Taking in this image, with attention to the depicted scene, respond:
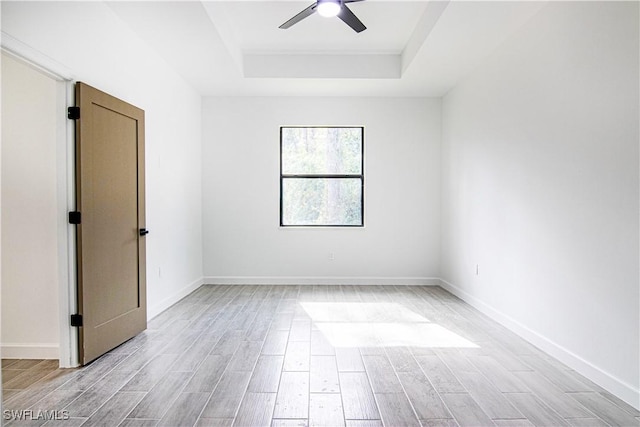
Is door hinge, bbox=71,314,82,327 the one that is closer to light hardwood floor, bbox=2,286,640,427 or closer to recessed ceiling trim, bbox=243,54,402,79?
light hardwood floor, bbox=2,286,640,427

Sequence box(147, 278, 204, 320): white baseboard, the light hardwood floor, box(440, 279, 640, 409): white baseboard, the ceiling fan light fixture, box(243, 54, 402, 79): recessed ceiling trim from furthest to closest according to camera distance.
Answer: box(243, 54, 402, 79): recessed ceiling trim, box(147, 278, 204, 320): white baseboard, the ceiling fan light fixture, box(440, 279, 640, 409): white baseboard, the light hardwood floor

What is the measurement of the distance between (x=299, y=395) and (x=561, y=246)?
220 centimetres

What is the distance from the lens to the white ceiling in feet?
10.8

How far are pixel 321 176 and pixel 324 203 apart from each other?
402 mm

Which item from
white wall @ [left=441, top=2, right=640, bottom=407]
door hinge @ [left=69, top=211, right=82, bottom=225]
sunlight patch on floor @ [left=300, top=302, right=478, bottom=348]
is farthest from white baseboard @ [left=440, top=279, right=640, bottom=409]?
door hinge @ [left=69, top=211, right=82, bottom=225]

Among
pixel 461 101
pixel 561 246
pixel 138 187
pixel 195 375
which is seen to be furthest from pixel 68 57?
pixel 461 101

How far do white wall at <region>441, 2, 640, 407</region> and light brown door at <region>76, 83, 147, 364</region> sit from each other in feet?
11.3

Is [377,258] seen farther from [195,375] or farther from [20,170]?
[20,170]

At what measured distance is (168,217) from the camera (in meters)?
4.54

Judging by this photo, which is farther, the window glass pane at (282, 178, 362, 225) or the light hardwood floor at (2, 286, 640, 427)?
the window glass pane at (282, 178, 362, 225)

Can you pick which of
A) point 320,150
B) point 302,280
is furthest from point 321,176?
point 302,280

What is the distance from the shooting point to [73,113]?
110 inches

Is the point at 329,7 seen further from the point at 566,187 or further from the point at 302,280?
the point at 302,280

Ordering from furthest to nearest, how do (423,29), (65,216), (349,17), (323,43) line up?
(323,43) < (423,29) < (349,17) < (65,216)
